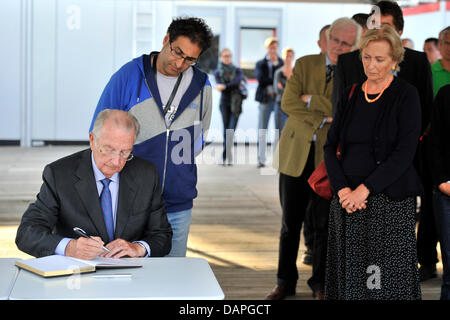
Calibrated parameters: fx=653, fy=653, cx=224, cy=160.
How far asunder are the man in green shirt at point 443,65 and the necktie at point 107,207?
2.53m

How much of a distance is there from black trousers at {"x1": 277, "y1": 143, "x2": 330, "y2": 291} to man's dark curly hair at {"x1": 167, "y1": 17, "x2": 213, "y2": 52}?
4.24 ft

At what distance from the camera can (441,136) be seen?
342cm

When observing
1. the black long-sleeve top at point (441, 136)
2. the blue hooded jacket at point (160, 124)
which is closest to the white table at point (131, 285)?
the blue hooded jacket at point (160, 124)

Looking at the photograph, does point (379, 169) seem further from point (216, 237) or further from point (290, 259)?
point (216, 237)

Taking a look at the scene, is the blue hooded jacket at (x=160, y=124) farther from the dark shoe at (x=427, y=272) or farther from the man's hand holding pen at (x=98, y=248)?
the dark shoe at (x=427, y=272)

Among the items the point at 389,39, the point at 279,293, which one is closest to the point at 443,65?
the point at 389,39

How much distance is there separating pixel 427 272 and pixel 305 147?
1577 mm

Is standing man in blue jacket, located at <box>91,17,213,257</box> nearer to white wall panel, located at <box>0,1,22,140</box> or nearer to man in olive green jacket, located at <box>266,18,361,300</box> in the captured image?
man in olive green jacket, located at <box>266,18,361,300</box>

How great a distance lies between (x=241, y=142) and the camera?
14.5 m

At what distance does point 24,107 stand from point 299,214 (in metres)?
9.90

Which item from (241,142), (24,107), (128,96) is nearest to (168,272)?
(128,96)

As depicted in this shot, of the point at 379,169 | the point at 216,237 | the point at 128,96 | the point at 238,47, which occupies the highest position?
the point at 238,47

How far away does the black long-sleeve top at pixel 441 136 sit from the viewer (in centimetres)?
340
